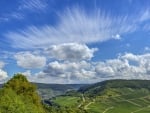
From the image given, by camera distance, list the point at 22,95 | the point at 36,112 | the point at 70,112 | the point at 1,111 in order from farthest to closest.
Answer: the point at 70,112 → the point at 22,95 → the point at 36,112 → the point at 1,111

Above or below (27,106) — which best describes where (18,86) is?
above

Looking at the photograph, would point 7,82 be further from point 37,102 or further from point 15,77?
point 37,102

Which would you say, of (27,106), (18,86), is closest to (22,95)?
(18,86)

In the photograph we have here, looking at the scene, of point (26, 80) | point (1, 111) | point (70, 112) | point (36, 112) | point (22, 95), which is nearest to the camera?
point (1, 111)

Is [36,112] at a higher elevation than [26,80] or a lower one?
lower

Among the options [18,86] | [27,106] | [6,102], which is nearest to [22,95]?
[18,86]

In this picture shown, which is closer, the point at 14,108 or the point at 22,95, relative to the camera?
the point at 14,108

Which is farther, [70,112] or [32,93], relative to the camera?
[70,112]

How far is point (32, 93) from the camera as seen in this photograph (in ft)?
397

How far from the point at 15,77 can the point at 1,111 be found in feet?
118

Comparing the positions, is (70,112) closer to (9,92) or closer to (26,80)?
(26,80)

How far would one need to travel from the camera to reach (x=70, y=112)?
18100 centimetres

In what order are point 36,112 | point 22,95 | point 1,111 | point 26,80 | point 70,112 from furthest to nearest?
1. point 70,112
2. point 26,80
3. point 22,95
4. point 36,112
5. point 1,111

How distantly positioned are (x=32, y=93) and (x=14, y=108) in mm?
28551
